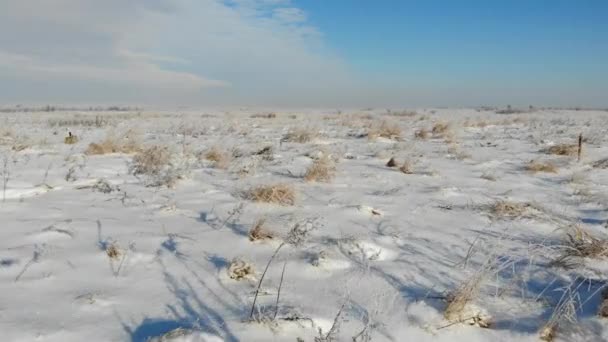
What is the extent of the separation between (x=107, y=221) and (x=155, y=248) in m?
0.70

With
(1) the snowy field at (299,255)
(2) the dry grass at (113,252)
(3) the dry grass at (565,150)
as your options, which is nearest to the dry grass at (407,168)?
(1) the snowy field at (299,255)

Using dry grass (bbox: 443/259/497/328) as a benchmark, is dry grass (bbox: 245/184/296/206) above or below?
above

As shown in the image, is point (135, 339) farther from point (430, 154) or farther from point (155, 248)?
point (430, 154)

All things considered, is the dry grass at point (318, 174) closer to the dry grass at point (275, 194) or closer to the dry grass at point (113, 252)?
the dry grass at point (275, 194)

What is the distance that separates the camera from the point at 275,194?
12.1 ft

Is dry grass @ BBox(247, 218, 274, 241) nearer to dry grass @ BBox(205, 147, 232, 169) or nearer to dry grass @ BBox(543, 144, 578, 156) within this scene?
dry grass @ BBox(205, 147, 232, 169)

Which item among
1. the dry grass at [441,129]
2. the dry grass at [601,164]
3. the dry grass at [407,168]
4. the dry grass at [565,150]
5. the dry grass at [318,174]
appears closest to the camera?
the dry grass at [318,174]

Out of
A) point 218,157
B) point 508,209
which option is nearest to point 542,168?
point 508,209

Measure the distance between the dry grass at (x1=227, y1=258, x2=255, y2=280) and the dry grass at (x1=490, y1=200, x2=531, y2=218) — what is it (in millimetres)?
2024

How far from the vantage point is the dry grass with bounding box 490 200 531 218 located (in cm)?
342

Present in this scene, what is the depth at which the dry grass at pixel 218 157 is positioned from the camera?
5432mm

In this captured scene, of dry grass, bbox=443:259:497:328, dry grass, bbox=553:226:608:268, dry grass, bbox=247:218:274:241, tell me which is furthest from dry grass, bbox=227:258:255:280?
dry grass, bbox=553:226:608:268

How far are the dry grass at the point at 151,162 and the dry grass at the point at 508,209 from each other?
3209 millimetres

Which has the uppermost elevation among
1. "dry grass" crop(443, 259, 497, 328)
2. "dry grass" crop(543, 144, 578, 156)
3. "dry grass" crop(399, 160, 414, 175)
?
"dry grass" crop(543, 144, 578, 156)
